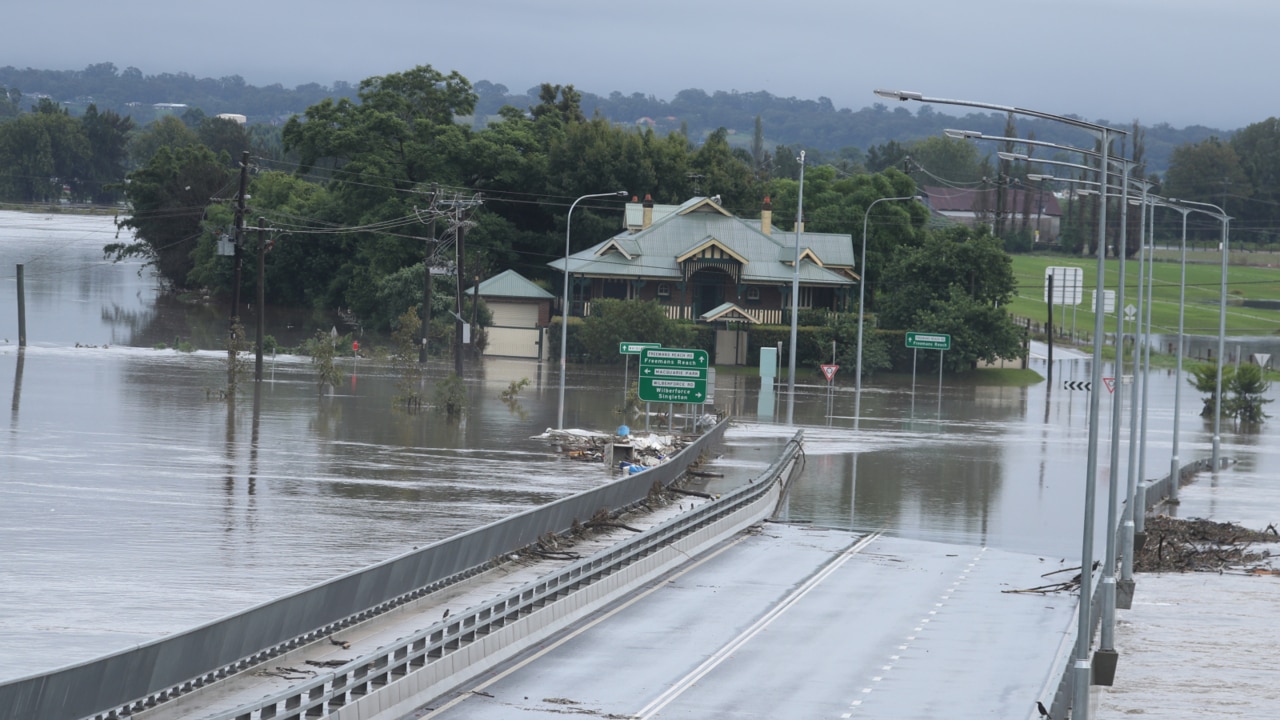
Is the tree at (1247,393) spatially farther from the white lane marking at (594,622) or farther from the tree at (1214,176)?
the tree at (1214,176)

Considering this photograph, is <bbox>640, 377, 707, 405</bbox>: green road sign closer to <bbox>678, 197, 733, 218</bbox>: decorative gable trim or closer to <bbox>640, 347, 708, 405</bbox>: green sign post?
<bbox>640, 347, 708, 405</bbox>: green sign post

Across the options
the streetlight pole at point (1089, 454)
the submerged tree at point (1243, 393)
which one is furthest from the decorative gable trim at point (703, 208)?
the streetlight pole at point (1089, 454)

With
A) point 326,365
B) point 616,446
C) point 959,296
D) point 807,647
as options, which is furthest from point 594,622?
point 959,296

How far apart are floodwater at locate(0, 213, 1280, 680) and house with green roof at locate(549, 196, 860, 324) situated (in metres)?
9.85

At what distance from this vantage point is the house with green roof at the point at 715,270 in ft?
297

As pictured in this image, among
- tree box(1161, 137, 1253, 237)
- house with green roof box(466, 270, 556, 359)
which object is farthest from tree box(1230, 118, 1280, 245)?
house with green roof box(466, 270, 556, 359)

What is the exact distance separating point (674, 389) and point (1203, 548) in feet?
56.8

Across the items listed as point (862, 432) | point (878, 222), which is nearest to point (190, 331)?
→ point (878, 222)

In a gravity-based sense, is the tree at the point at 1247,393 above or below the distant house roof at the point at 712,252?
below

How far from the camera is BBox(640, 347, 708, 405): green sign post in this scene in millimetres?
47594

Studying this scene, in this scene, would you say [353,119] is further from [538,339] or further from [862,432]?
[862,432]

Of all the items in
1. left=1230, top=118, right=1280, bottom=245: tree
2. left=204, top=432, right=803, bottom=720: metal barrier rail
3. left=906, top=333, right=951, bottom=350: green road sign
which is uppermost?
left=1230, top=118, right=1280, bottom=245: tree

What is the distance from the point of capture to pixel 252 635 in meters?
17.0

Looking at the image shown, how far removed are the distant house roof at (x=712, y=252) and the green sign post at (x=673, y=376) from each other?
4212 centimetres
